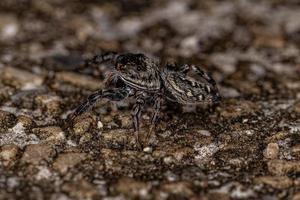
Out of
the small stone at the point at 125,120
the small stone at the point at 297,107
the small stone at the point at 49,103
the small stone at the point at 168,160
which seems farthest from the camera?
the small stone at the point at 297,107

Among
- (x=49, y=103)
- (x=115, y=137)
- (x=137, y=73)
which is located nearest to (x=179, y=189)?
(x=115, y=137)

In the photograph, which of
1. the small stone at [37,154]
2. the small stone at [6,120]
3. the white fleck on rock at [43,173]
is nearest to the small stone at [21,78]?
the small stone at [6,120]

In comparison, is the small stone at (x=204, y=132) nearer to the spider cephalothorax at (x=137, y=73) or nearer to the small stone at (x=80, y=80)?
the spider cephalothorax at (x=137, y=73)

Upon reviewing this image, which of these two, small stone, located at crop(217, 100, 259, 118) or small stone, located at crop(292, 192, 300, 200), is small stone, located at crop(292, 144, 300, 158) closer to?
small stone, located at crop(292, 192, 300, 200)

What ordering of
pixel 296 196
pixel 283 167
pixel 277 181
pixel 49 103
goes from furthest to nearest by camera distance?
pixel 49 103 < pixel 283 167 < pixel 277 181 < pixel 296 196

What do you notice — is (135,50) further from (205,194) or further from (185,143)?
(205,194)

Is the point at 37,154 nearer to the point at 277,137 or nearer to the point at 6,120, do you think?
the point at 6,120
